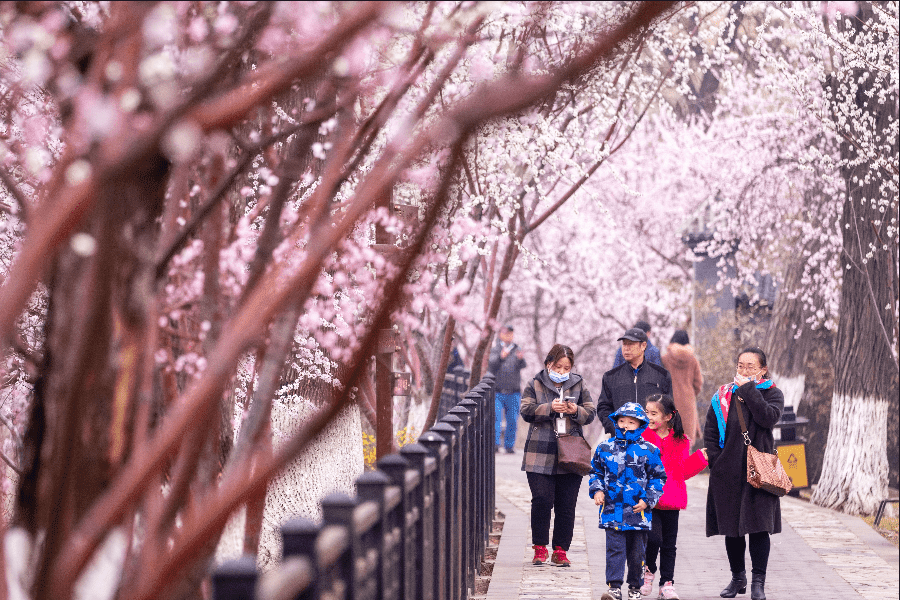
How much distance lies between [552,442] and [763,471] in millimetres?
1625

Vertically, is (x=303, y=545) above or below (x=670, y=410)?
below

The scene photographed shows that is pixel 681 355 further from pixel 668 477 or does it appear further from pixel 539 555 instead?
pixel 668 477

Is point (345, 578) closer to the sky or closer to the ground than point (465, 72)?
closer to the ground

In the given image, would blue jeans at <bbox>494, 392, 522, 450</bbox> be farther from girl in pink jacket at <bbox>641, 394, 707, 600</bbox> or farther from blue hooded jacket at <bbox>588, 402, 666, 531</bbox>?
blue hooded jacket at <bbox>588, 402, 666, 531</bbox>

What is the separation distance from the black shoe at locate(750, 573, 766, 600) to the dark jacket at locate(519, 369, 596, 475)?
165 cm

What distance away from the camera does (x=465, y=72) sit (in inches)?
385

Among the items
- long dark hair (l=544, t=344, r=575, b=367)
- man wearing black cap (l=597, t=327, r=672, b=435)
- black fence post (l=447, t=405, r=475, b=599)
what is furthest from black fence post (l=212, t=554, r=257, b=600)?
man wearing black cap (l=597, t=327, r=672, b=435)

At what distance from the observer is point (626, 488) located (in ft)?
22.9

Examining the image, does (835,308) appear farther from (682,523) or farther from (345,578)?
(345,578)

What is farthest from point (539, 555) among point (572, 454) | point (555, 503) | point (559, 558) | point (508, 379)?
point (508, 379)

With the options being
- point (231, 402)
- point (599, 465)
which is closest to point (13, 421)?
point (231, 402)

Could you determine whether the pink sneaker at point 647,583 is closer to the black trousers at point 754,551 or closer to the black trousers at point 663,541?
the black trousers at point 663,541

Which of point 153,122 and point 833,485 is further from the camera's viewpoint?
point 833,485

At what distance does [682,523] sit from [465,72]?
16.9ft
